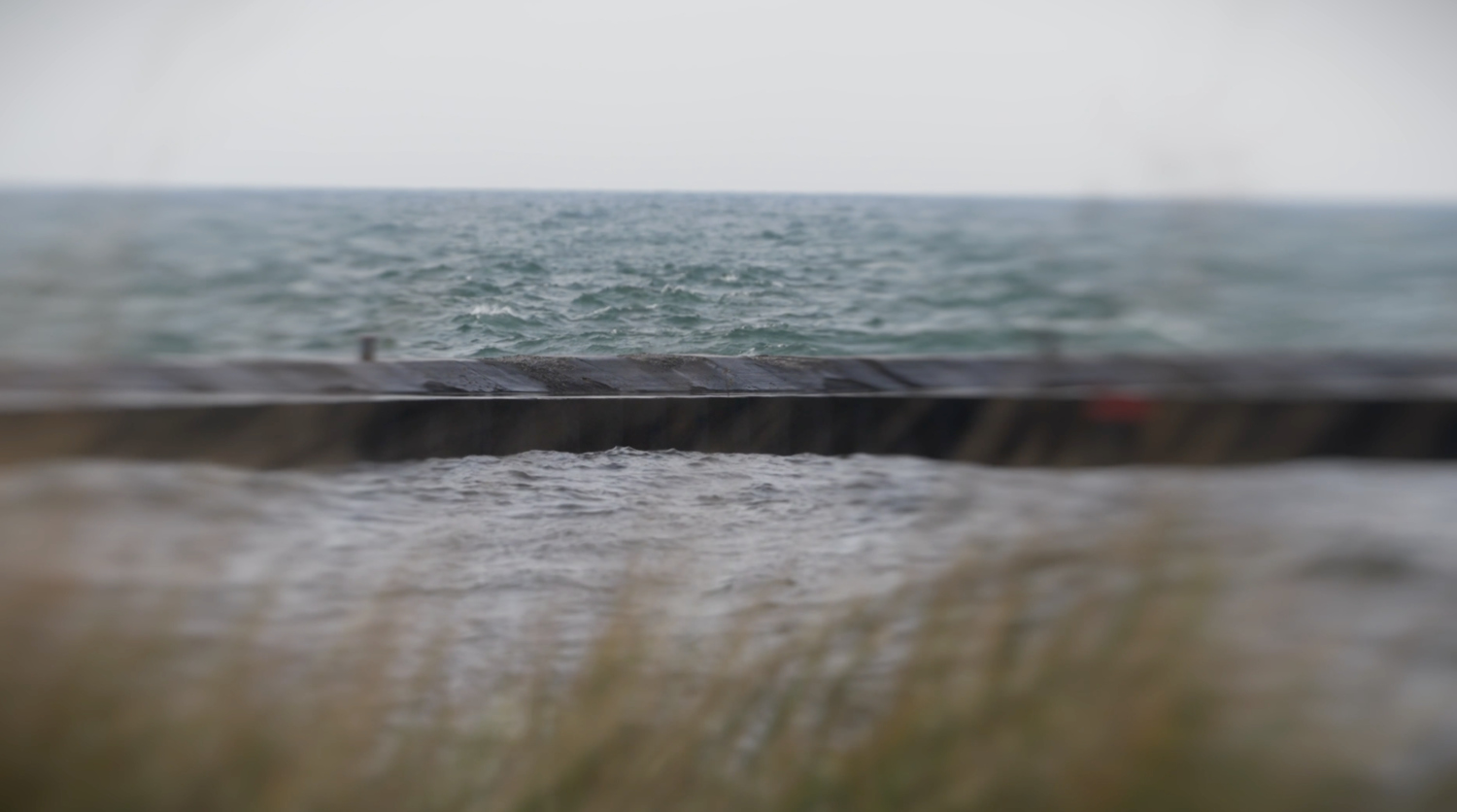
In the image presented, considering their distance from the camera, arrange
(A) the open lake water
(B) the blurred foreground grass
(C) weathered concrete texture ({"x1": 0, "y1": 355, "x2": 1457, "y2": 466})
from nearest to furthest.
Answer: (B) the blurred foreground grass, (A) the open lake water, (C) weathered concrete texture ({"x1": 0, "y1": 355, "x2": 1457, "y2": 466})

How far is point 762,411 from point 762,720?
13.8 feet

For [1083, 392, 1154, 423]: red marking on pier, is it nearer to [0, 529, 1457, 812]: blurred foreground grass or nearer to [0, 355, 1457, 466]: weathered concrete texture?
[0, 355, 1457, 466]: weathered concrete texture

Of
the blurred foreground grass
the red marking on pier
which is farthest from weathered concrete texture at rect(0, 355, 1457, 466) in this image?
the blurred foreground grass

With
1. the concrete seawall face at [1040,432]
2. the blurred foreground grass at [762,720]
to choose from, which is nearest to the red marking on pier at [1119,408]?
the concrete seawall face at [1040,432]

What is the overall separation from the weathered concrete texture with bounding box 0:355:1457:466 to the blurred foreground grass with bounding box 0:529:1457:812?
261 mm

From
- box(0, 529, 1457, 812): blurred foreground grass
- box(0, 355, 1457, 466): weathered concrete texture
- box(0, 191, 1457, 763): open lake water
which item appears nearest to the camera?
box(0, 529, 1457, 812): blurred foreground grass

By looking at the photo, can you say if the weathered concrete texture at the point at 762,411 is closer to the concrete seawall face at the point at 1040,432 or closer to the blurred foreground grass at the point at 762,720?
the concrete seawall face at the point at 1040,432

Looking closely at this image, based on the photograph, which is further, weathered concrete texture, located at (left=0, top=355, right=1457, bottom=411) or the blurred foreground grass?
weathered concrete texture, located at (left=0, top=355, right=1457, bottom=411)

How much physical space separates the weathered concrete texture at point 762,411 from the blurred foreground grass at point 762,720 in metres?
0.26

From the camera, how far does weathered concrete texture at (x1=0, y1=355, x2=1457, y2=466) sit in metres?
1.72

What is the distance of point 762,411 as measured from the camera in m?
6.15

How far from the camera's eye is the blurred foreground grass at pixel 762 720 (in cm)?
144

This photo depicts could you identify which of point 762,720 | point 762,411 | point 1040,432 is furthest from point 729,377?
point 762,720

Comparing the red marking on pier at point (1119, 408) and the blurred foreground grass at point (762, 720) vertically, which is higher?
the red marking on pier at point (1119, 408)
